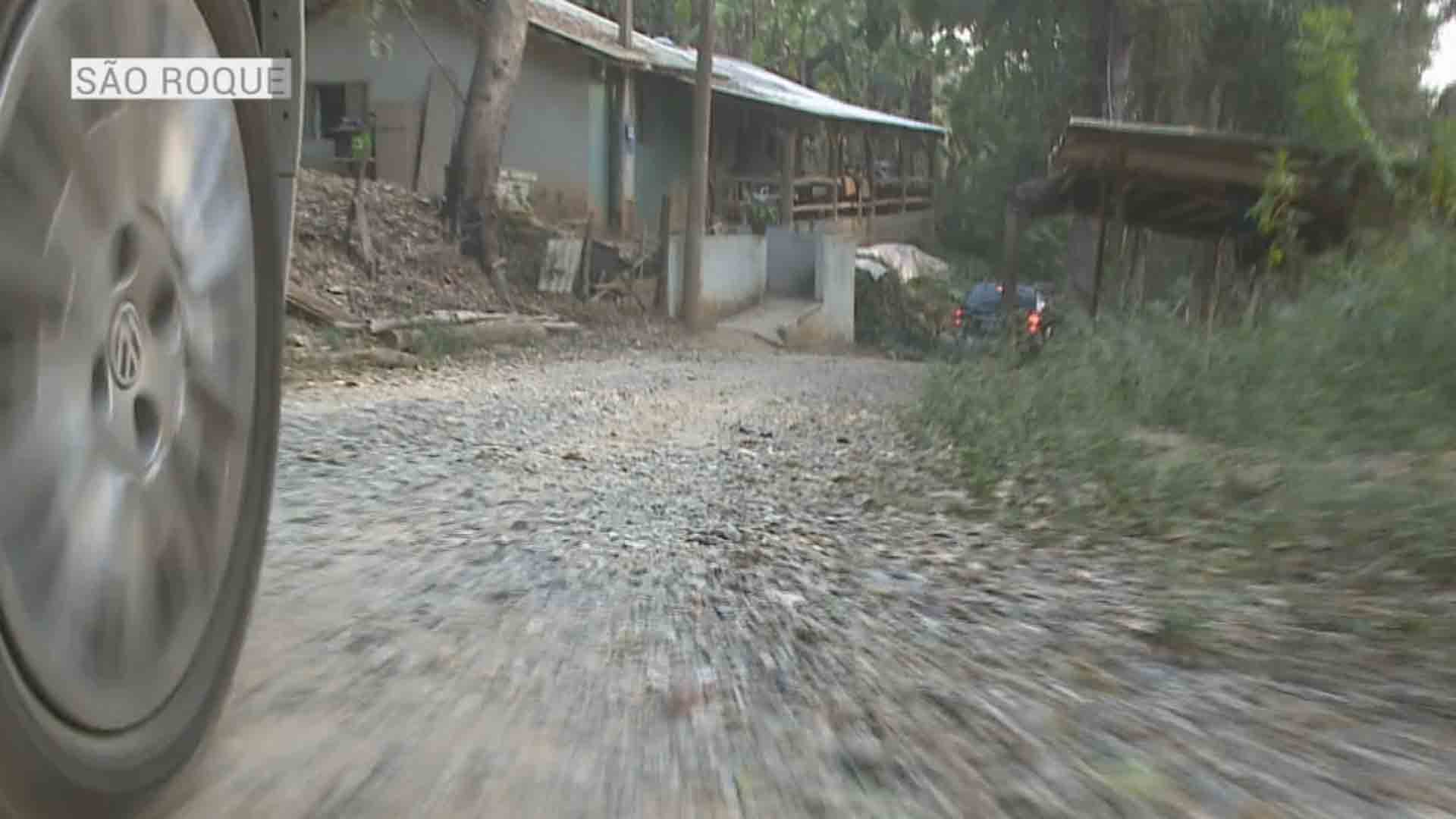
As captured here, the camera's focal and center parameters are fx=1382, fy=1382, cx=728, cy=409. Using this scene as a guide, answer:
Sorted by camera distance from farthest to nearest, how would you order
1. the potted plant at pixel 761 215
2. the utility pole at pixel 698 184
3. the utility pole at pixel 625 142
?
the potted plant at pixel 761 215 → the utility pole at pixel 625 142 → the utility pole at pixel 698 184

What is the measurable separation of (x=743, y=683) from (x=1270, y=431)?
4650mm

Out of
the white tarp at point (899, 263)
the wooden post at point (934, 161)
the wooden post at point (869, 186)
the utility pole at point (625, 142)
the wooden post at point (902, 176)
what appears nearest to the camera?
the utility pole at point (625, 142)

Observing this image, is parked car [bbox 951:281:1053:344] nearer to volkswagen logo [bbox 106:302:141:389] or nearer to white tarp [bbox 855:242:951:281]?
white tarp [bbox 855:242:951:281]

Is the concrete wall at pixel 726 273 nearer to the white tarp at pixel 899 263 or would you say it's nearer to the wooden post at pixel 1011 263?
the white tarp at pixel 899 263

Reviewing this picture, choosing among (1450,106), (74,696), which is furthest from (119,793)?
(1450,106)

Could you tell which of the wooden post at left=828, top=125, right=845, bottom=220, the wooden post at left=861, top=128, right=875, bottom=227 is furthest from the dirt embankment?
the wooden post at left=861, top=128, right=875, bottom=227

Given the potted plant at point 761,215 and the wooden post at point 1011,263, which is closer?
the wooden post at point 1011,263

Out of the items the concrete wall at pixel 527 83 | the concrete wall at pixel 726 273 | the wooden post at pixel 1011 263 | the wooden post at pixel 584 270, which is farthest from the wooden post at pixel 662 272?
the wooden post at pixel 1011 263

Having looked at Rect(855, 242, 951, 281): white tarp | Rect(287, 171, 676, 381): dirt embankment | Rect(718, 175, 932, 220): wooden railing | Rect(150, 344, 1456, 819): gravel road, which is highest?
Rect(718, 175, 932, 220): wooden railing

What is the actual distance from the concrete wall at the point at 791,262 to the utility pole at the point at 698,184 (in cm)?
472

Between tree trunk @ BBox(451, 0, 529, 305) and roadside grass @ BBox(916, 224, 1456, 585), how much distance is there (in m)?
11.8

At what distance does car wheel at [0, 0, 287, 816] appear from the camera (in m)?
1.99

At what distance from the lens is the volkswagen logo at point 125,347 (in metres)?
2.32

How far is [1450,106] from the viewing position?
13.2 meters
